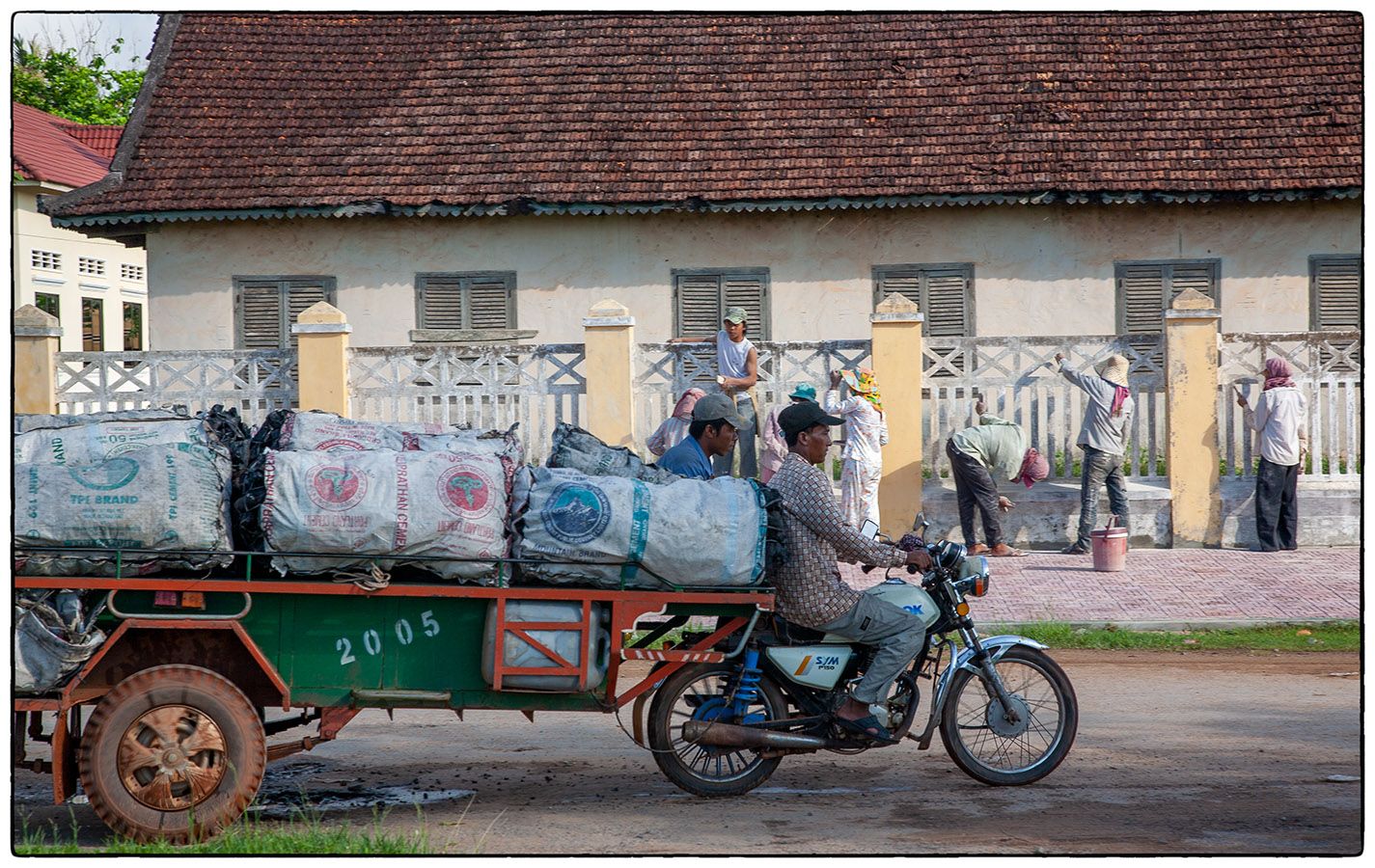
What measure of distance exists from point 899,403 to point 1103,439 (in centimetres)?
192

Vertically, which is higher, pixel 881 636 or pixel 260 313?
pixel 260 313

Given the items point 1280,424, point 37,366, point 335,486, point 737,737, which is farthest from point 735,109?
point 335,486

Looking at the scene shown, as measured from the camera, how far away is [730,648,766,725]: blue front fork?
252 inches

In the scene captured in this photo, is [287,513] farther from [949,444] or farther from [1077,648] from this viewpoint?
[949,444]

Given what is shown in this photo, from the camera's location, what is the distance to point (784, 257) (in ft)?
61.2

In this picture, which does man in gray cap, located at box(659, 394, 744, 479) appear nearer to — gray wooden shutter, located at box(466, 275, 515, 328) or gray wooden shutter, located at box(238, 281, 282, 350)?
gray wooden shutter, located at box(466, 275, 515, 328)

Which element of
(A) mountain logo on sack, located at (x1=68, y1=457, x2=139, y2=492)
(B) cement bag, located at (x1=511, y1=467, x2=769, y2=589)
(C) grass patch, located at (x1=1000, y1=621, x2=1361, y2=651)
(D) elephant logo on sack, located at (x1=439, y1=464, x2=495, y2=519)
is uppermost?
(A) mountain logo on sack, located at (x1=68, y1=457, x2=139, y2=492)

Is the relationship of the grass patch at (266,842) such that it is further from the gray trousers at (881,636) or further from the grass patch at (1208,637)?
the grass patch at (1208,637)

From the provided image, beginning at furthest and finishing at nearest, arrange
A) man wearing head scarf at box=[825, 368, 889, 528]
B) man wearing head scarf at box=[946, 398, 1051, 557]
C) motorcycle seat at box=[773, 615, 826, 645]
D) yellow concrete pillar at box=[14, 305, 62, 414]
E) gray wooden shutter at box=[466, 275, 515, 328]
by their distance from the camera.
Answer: gray wooden shutter at box=[466, 275, 515, 328] < yellow concrete pillar at box=[14, 305, 62, 414] < man wearing head scarf at box=[825, 368, 889, 528] < man wearing head scarf at box=[946, 398, 1051, 557] < motorcycle seat at box=[773, 615, 826, 645]

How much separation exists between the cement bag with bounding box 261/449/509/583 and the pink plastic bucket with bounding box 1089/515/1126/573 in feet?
26.4

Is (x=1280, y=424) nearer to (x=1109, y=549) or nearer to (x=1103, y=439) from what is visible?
(x=1103, y=439)

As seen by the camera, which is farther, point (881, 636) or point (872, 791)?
point (872, 791)

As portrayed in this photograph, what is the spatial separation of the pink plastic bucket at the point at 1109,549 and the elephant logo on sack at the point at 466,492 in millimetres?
8091

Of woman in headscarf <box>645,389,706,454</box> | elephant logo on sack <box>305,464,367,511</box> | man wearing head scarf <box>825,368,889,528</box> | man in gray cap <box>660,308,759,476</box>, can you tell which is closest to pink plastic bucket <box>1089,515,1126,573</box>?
man wearing head scarf <box>825,368,889,528</box>
